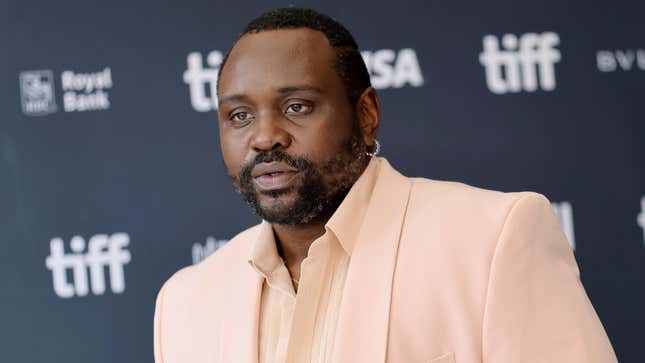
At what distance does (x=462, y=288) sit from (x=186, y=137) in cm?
107

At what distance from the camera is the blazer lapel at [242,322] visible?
1.63 meters

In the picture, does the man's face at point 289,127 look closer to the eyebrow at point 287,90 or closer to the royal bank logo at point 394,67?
the eyebrow at point 287,90

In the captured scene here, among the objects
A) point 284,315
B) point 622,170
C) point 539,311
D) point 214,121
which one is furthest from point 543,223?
point 214,121

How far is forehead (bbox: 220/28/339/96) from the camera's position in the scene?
1.62 m

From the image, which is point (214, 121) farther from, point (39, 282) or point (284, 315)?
point (284, 315)

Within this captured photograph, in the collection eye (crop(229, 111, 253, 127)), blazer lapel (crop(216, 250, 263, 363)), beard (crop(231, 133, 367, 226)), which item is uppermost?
eye (crop(229, 111, 253, 127))

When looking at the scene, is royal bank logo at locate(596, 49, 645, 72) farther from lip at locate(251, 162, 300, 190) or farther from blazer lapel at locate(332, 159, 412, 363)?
lip at locate(251, 162, 300, 190)

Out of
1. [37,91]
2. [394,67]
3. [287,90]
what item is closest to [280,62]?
[287,90]

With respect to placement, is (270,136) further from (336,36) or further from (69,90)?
(69,90)

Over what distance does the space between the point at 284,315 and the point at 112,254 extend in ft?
2.75

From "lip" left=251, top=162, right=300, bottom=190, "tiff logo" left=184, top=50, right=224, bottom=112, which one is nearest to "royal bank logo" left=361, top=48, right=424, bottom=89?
"tiff logo" left=184, top=50, right=224, bottom=112

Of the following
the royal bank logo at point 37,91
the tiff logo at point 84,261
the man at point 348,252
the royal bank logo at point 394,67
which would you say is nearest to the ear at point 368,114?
the man at point 348,252

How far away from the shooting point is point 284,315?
5.44 ft

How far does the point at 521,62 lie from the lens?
2.31 metres
